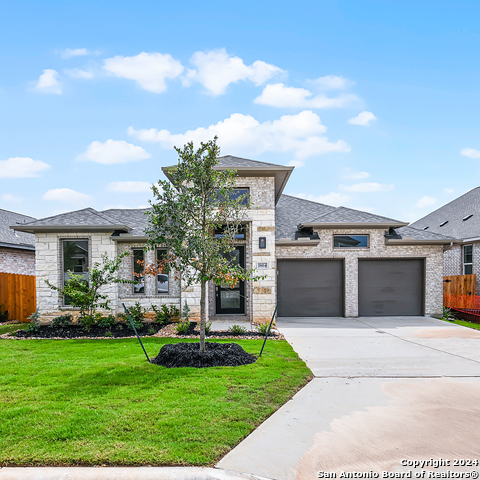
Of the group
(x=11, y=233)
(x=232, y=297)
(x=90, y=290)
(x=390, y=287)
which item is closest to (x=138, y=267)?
(x=90, y=290)

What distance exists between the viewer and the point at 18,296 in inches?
537

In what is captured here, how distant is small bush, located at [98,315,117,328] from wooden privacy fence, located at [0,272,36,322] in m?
4.20

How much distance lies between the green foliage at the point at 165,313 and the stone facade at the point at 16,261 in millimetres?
8655

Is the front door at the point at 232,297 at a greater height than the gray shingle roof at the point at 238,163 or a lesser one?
lesser

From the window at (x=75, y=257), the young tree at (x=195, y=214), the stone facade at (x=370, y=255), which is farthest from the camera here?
the stone facade at (x=370, y=255)

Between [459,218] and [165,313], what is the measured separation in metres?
16.1

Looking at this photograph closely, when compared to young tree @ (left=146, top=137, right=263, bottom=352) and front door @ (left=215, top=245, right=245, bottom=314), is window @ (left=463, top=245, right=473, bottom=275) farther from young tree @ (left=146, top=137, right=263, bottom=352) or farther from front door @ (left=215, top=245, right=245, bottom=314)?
young tree @ (left=146, top=137, right=263, bottom=352)

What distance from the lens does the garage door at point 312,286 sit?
13820 millimetres

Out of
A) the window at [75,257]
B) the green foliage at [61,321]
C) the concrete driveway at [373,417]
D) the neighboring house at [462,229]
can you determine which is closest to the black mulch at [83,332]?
the green foliage at [61,321]

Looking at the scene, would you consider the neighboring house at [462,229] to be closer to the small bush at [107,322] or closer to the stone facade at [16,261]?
the small bush at [107,322]

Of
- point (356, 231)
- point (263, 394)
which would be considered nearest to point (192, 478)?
point (263, 394)

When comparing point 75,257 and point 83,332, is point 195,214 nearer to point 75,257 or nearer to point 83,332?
point 83,332

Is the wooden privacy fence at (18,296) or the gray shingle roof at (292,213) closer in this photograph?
the wooden privacy fence at (18,296)

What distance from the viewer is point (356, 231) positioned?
13.9 meters
